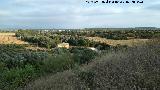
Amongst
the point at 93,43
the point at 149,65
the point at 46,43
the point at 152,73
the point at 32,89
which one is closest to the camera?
the point at 152,73

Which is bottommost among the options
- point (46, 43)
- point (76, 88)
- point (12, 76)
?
point (46, 43)

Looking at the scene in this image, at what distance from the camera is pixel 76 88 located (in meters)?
9.44

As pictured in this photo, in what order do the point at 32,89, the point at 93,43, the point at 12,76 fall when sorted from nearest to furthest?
1. the point at 32,89
2. the point at 12,76
3. the point at 93,43

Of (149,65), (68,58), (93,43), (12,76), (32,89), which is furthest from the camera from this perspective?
(93,43)

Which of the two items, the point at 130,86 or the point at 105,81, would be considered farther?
the point at 105,81

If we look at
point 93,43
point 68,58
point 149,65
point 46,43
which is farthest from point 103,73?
point 46,43

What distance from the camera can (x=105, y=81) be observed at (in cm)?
872

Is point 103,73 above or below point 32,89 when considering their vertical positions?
above

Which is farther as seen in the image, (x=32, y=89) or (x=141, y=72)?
(x=32, y=89)

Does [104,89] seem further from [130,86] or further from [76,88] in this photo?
[76,88]

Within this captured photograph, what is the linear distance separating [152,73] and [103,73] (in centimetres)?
175

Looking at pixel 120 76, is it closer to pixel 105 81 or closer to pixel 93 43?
pixel 105 81

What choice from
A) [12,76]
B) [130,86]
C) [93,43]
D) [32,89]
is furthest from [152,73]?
[93,43]

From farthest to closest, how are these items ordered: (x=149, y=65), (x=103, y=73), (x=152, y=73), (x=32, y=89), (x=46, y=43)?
1. (x=46, y=43)
2. (x=32, y=89)
3. (x=103, y=73)
4. (x=149, y=65)
5. (x=152, y=73)
